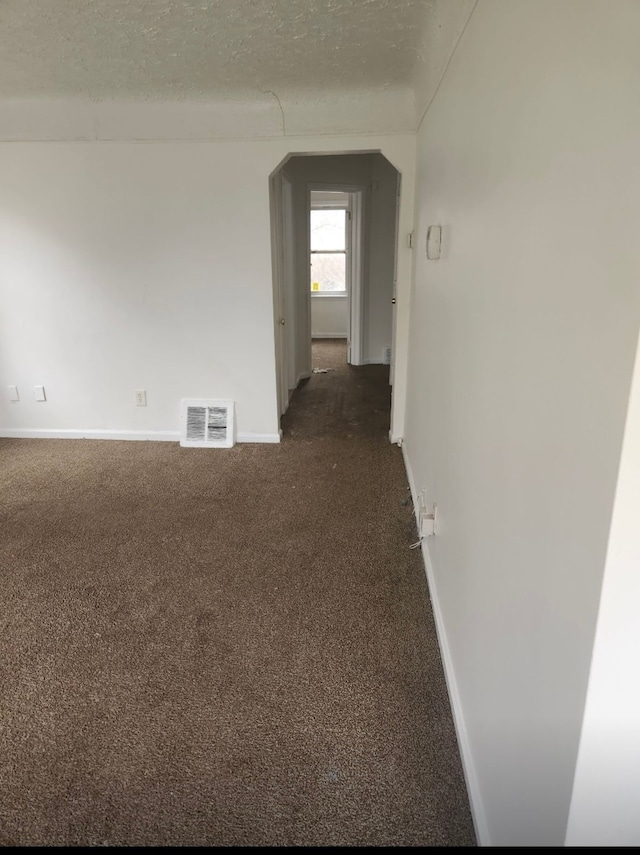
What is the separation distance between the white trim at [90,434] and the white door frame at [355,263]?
2562mm

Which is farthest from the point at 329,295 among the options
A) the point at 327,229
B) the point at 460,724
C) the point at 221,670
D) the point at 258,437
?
the point at 460,724

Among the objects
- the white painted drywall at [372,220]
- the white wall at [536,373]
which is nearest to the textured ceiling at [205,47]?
the white wall at [536,373]

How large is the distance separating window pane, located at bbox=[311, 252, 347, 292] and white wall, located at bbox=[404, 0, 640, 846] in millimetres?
6838

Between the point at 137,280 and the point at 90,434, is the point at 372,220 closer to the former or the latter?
the point at 137,280

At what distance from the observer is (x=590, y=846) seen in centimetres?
74

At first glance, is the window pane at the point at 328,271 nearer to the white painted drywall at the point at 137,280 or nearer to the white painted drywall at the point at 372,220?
the white painted drywall at the point at 372,220

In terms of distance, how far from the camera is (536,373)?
89 centimetres

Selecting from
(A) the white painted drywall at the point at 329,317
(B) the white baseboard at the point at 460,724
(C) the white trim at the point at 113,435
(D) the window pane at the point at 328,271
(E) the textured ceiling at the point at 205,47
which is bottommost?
(B) the white baseboard at the point at 460,724

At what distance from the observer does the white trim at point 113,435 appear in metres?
3.76

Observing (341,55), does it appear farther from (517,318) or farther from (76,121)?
(517,318)

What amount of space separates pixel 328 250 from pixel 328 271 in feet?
1.10

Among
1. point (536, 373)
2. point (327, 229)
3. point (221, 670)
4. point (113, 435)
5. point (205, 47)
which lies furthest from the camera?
point (327, 229)

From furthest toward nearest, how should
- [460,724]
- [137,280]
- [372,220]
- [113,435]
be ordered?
[372,220] → [113,435] → [137,280] → [460,724]

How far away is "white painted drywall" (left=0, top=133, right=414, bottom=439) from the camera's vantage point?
127 inches
